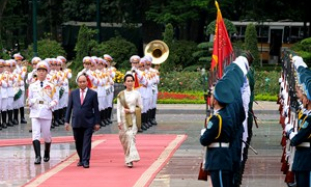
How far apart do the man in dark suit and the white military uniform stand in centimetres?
54

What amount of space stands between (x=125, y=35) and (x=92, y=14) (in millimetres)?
2525

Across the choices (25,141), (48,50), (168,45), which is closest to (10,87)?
(25,141)

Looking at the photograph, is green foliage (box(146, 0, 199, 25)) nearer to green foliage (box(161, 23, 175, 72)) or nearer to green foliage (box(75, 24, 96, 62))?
green foliage (box(161, 23, 175, 72))

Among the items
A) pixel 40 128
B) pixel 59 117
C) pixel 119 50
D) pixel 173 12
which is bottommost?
pixel 59 117

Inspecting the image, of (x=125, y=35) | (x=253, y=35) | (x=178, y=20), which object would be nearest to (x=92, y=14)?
(x=125, y=35)

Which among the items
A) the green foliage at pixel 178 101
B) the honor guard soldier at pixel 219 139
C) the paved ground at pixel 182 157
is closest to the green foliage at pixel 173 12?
the green foliage at pixel 178 101

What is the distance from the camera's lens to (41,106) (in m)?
17.4

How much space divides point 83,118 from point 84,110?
0.54 ft

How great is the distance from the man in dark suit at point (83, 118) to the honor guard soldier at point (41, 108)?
0.55 meters

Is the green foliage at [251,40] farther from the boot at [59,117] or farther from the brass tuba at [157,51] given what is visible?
the boot at [59,117]

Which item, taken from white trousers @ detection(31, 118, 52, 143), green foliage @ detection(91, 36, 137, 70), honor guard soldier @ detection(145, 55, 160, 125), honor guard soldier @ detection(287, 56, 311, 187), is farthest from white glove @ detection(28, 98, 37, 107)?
green foliage @ detection(91, 36, 137, 70)

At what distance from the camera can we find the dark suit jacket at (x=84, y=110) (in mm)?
16852

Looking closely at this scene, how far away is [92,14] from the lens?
60.3 m

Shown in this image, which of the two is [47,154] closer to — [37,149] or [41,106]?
[37,149]
